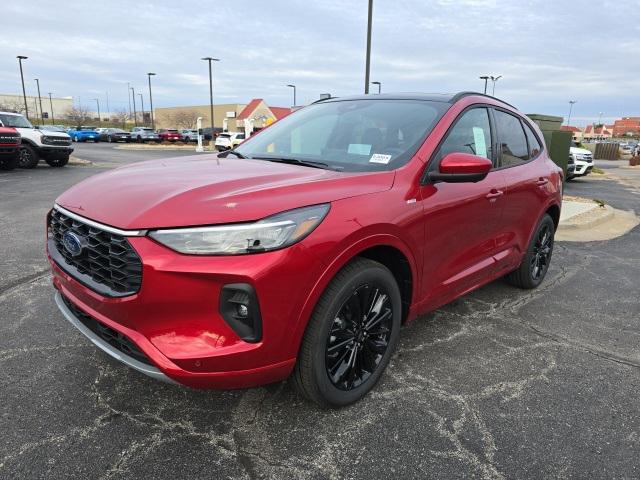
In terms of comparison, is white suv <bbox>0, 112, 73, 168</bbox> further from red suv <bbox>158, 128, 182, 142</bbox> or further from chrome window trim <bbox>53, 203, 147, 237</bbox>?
red suv <bbox>158, 128, 182, 142</bbox>

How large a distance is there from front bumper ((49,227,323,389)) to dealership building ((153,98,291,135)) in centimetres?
6650

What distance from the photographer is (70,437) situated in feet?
7.92

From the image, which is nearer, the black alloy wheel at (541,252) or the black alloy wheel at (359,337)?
the black alloy wheel at (359,337)

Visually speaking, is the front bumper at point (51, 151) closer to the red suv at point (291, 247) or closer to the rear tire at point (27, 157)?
the rear tire at point (27, 157)

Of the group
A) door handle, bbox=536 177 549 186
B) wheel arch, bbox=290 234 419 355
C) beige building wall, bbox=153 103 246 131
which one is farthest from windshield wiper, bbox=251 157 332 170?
beige building wall, bbox=153 103 246 131

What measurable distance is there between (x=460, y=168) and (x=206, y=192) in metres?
1.45

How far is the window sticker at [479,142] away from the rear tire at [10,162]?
15.4 meters

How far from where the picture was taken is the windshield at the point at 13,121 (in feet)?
50.6

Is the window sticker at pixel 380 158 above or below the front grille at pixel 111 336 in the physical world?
above

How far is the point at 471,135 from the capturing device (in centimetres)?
354

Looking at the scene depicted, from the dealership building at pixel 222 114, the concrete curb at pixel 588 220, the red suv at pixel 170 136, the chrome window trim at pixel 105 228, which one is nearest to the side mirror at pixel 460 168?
the chrome window trim at pixel 105 228

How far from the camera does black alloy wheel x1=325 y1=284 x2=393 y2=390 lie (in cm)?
255

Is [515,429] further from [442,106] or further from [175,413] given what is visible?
[442,106]

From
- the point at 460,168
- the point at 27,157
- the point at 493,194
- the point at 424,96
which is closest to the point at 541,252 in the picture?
the point at 493,194
